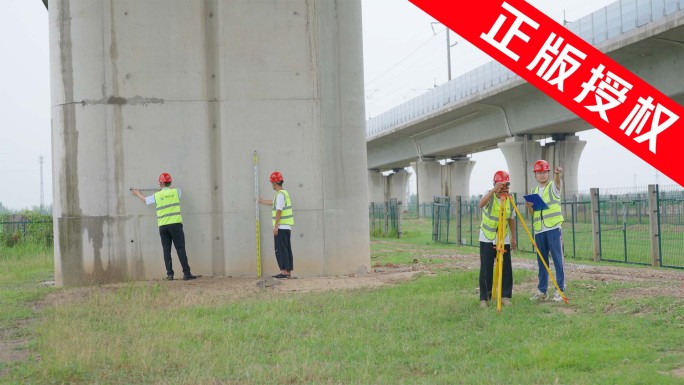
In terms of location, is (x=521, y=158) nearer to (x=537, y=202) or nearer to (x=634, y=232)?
(x=634, y=232)

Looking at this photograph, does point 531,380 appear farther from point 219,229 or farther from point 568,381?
point 219,229

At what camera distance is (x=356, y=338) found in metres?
9.14

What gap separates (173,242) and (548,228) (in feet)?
23.4

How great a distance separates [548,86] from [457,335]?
5554mm

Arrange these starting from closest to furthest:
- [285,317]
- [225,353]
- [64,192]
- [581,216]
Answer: [225,353] < [285,317] < [64,192] < [581,216]

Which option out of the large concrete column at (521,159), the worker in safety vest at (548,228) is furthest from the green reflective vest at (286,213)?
the large concrete column at (521,159)

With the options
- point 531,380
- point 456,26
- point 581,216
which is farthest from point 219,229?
point 581,216

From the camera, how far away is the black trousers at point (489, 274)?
11.0m

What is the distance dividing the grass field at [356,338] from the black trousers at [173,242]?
148 cm

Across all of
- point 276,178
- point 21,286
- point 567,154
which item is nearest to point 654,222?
point 276,178

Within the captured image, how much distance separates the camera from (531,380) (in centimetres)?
692

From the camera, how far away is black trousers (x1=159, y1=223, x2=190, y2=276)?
14719 millimetres

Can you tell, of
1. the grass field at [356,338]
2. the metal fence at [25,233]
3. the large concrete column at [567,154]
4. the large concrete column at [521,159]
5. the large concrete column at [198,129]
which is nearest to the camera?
the grass field at [356,338]

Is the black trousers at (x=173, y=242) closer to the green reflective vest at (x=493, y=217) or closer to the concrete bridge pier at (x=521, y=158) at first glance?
the green reflective vest at (x=493, y=217)
